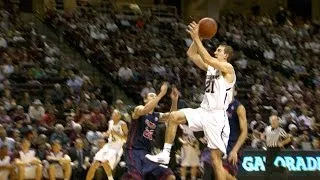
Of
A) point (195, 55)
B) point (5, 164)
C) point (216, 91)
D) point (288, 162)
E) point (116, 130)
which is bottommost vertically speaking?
point (288, 162)

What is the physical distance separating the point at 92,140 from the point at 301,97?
7.97 m

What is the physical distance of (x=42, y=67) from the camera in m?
18.5

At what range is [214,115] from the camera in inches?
343

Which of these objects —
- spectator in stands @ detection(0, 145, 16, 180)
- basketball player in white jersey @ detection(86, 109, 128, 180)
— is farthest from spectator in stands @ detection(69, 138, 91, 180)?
spectator in stands @ detection(0, 145, 16, 180)

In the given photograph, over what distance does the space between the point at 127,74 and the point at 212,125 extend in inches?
443

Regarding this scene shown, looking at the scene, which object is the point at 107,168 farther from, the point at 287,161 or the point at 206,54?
the point at 206,54

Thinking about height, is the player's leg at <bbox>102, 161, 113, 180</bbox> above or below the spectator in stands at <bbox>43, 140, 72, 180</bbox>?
above

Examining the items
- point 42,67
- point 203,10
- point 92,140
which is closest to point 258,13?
point 203,10

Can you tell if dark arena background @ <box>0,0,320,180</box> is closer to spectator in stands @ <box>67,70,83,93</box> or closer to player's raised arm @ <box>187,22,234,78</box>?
spectator in stands @ <box>67,70,83,93</box>

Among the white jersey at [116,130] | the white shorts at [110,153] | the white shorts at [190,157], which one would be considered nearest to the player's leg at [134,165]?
the white jersey at [116,130]

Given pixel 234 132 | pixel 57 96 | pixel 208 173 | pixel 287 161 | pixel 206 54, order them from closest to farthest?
pixel 206 54 < pixel 234 132 < pixel 208 173 < pixel 287 161 < pixel 57 96

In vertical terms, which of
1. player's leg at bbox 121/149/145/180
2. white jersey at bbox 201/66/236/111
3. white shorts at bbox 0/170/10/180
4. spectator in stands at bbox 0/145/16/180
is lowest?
white shorts at bbox 0/170/10/180

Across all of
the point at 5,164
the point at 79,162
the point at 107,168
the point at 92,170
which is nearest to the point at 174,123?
the point at 107,168

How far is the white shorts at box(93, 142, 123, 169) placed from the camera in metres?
13.2
